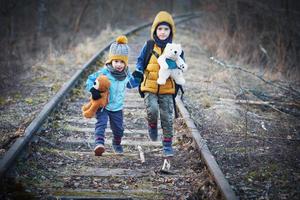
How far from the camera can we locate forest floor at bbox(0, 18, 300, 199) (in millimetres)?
4914

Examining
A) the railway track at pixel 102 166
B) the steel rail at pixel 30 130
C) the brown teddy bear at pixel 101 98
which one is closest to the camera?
the railway track at pixel 102 166

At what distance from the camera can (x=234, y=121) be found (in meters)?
7.09

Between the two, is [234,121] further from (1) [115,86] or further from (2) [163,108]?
(1) [115,86]

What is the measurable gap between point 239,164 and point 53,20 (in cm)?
2238

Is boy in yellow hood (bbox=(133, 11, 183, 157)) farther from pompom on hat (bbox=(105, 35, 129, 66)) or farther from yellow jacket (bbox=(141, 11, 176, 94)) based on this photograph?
pompom on hat (bbox=(105, 35, 129, 66))

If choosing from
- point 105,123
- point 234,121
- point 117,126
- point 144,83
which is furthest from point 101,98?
point 234,121

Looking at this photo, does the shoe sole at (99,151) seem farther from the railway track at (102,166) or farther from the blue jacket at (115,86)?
the blue jacket at (115,86)

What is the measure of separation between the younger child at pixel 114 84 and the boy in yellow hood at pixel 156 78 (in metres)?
0.18

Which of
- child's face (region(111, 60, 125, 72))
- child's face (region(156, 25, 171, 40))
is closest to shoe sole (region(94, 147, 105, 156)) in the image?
child's face (region(111, 60, 125, 72))

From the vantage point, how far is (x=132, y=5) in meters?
35.0

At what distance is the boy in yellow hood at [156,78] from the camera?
5405 millimetres

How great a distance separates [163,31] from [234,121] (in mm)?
2399

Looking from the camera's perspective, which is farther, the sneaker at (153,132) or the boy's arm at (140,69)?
the sneaker at (153,132)

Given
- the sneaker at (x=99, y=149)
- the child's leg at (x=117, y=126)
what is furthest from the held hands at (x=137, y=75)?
the sneaker at (x=99, y=149)
